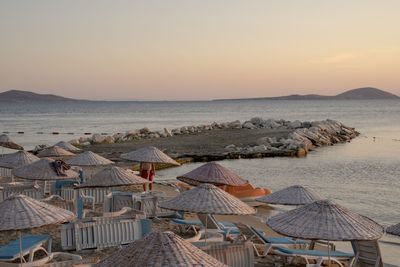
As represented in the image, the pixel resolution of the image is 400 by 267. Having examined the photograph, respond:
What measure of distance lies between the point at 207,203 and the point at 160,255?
4.88 m

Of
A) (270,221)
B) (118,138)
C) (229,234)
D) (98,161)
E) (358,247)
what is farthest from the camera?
(118,138)

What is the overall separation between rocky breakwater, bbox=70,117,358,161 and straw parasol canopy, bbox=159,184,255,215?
2092 centimetres

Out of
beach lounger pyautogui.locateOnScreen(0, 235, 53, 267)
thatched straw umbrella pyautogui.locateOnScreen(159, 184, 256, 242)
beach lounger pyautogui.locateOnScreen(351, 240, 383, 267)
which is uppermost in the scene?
thatched straw umbrella pyautogui.locateOnScreen(159, 184, 256, 242)

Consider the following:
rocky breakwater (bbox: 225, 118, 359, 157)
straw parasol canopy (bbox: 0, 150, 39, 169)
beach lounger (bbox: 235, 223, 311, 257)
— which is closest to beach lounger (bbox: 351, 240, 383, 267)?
beach lounger (bbox: 235, 223, 311, 257)

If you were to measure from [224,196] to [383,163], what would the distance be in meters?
23.3

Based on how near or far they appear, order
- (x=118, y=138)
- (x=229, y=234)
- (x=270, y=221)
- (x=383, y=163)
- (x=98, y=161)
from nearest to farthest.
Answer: (x=270, y=221), (x=229, y=234), (x=98, y=161), (x=383, y=163), (x=118, y=138)

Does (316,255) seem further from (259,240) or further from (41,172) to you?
(41,172)

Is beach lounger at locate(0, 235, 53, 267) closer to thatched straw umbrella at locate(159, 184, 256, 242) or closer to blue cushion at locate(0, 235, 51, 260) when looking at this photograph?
blue cushion at locate(0, 235, 51, 260)

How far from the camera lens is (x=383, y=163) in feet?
102

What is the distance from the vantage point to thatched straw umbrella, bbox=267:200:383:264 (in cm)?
768

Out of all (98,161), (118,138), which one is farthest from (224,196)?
(118,138)

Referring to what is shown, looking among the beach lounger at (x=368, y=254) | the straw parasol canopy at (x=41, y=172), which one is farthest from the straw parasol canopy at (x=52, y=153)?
the beach lounger at (x=368, y=254)

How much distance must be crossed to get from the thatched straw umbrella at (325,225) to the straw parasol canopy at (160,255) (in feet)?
11.1

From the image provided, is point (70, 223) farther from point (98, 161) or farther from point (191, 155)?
point (191, 155)
